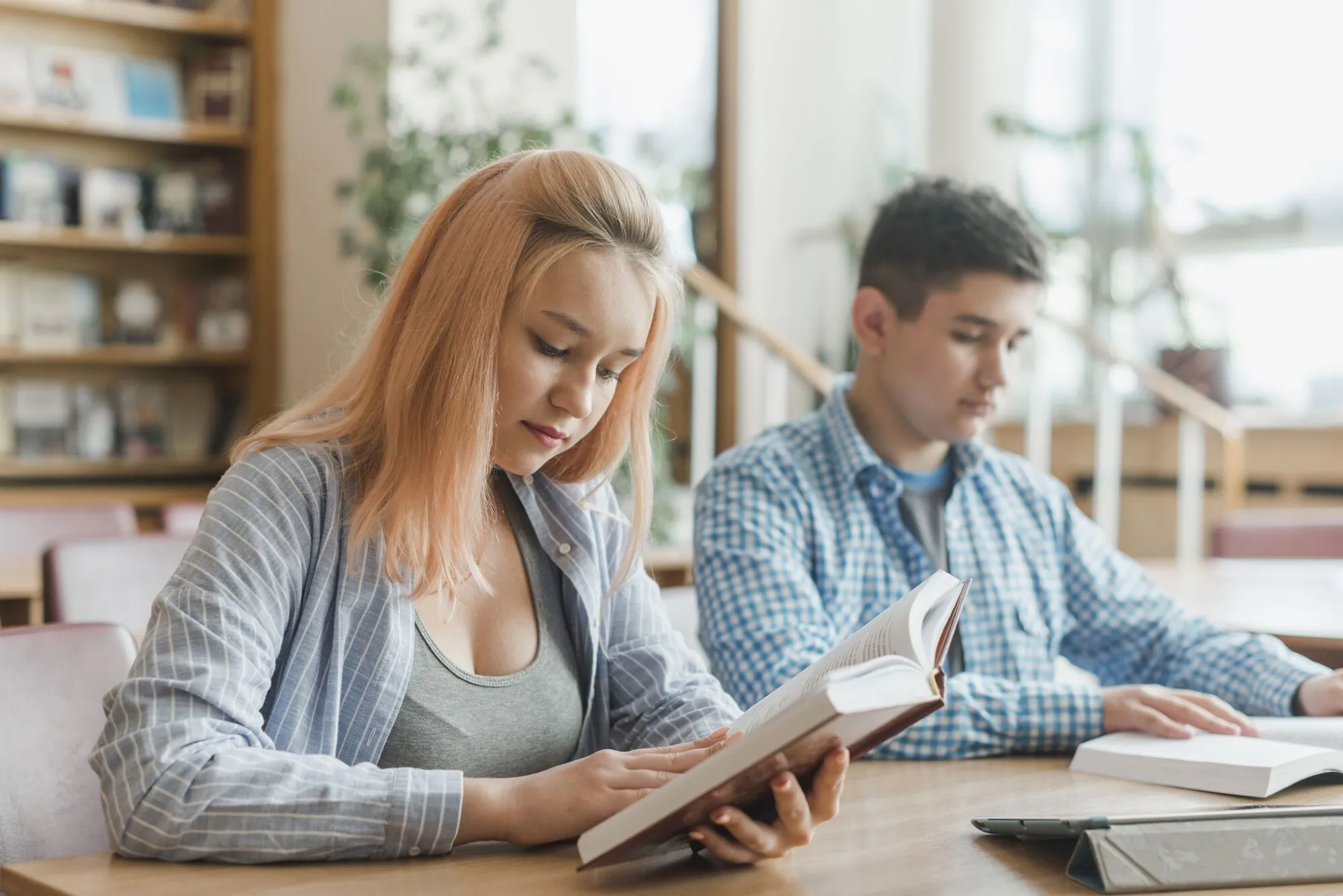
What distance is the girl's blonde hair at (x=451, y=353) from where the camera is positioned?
46.1 inches

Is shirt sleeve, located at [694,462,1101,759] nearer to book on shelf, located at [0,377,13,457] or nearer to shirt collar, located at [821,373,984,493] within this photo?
shirt collar, located at [821,373,984,493]

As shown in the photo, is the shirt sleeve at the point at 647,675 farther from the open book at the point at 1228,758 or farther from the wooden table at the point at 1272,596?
the wooden table at the point at 1272,596

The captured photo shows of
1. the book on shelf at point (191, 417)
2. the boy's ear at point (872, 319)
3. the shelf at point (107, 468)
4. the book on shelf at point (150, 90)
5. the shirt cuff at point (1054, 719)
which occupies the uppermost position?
the book on shelf at point (150, 90)

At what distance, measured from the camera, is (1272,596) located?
2.44 meters

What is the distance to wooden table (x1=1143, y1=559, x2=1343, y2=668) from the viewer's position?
2.03 m

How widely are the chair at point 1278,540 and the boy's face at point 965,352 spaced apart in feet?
5.02

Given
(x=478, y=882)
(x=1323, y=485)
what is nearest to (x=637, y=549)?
(x=478, y=882)

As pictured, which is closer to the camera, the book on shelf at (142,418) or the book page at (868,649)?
the book page at (868,649)

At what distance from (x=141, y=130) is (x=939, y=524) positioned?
380cm

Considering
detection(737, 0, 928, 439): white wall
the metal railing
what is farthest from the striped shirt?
detection(737, 0, 928, 439): white wall

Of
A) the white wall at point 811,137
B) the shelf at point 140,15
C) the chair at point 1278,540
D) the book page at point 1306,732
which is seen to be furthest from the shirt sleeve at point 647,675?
the white wall at point 811,137

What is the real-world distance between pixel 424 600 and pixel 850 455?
2.46 feet

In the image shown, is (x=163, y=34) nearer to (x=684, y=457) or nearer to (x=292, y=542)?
(x=684, y=457)

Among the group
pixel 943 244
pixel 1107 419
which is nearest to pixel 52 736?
pixel 943 244
